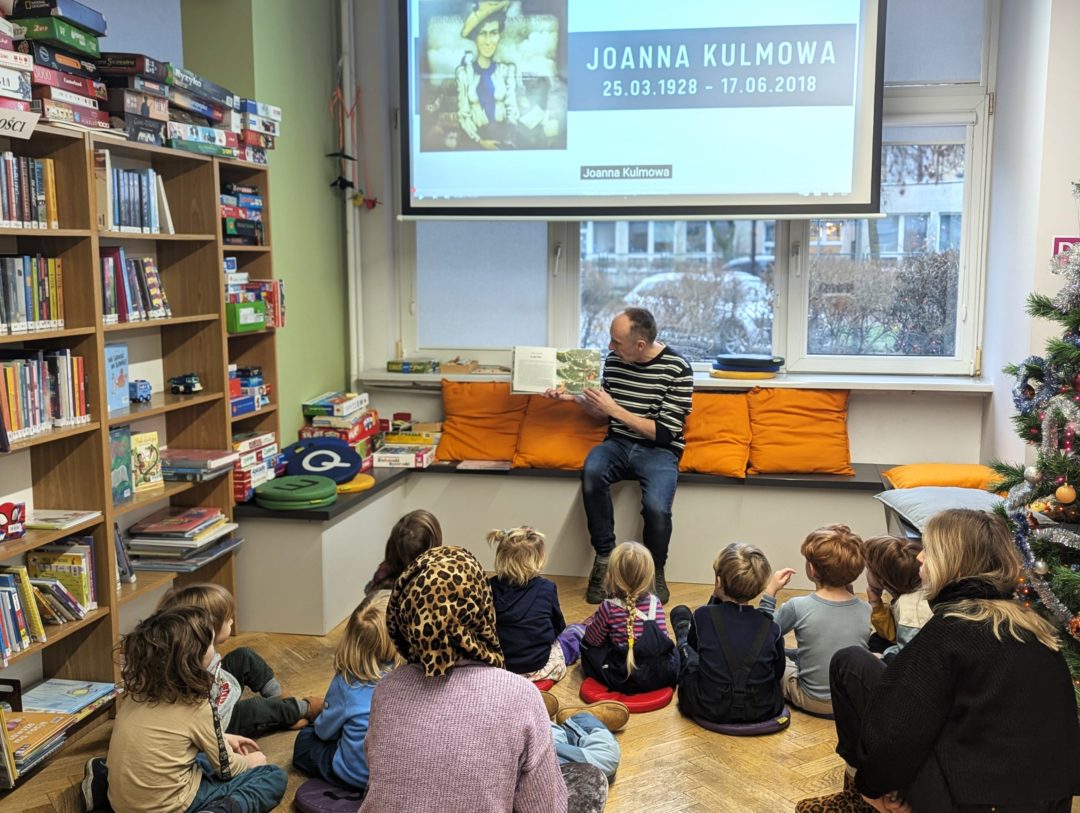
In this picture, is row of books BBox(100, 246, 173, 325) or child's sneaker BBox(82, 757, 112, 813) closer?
child's sneaker BBox(82, 757, 112, 813)

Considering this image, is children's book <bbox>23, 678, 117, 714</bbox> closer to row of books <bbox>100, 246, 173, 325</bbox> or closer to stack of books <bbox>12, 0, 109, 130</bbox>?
row of books <bbox>100, 246, 173, 325</bbox>

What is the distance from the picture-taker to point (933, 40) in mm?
4922

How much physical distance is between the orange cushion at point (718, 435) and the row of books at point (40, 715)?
8.64 feet

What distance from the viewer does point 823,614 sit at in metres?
3.22

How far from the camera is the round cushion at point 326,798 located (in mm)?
2701

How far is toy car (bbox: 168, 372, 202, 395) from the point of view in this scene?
3904 millimetres

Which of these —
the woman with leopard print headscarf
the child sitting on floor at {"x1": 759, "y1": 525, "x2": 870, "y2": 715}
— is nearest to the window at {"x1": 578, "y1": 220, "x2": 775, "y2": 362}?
the child sitting on floor at {"x1": 759, "y1": 525, "x2": 870, "y2": 715}

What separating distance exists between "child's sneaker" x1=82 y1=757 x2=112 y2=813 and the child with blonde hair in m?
0.57

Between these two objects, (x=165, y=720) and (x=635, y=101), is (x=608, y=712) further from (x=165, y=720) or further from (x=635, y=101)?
(x=635, y=101)

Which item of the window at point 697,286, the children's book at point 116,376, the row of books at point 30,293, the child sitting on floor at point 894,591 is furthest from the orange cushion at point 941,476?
the row of books at point 30,293


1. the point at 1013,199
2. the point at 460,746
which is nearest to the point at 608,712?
the point at 460,746

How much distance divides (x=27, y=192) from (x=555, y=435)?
2.59m

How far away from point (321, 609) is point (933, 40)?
3.82 meters

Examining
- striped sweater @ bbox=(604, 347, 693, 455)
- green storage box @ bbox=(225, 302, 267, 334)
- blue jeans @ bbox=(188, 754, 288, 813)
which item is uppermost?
green storage box @ bbox=(225, 302, 267, 334)
